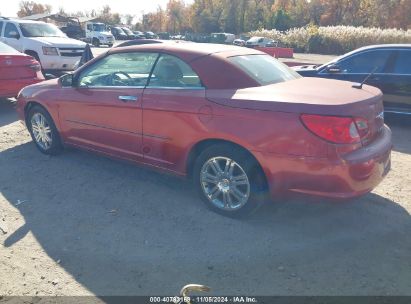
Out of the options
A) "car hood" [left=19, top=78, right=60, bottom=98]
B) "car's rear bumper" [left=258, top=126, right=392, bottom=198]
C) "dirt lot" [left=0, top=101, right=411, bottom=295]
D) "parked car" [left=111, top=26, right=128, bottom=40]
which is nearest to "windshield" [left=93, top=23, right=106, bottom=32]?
"parked car" [left=111, top=26, right=128, bottom=40]

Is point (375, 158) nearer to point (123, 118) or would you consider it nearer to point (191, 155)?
point (191, 155)

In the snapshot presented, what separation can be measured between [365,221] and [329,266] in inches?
36.3

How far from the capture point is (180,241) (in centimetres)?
342

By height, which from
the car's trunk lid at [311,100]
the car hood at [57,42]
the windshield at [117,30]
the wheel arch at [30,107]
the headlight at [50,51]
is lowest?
the windshield at [117,30]

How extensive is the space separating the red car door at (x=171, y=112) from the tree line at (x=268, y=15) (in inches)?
2041

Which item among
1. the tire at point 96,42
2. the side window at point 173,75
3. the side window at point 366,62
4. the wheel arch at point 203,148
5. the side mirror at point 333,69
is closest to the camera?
the wheel arch at point 203,148

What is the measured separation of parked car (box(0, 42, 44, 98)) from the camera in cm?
759

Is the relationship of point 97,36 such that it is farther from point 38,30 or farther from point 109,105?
point 109,105

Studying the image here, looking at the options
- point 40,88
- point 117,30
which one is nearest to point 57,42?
point 40,88

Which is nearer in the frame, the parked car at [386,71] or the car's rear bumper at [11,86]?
the parked car at [386,71]

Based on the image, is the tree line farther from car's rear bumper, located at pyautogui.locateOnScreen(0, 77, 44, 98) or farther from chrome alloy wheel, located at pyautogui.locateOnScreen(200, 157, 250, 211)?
chrome alloy wheel, located at pyautogui.locateOnScreen(200, 157, 250, 211)

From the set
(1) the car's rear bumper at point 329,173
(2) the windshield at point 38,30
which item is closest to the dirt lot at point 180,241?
(1) the car's rear bumper at point 329,173

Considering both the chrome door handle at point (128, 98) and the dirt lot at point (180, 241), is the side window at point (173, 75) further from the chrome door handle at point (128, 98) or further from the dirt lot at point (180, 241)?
the dirt lot at point (180, 241)

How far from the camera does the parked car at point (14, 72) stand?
24.9 feet
